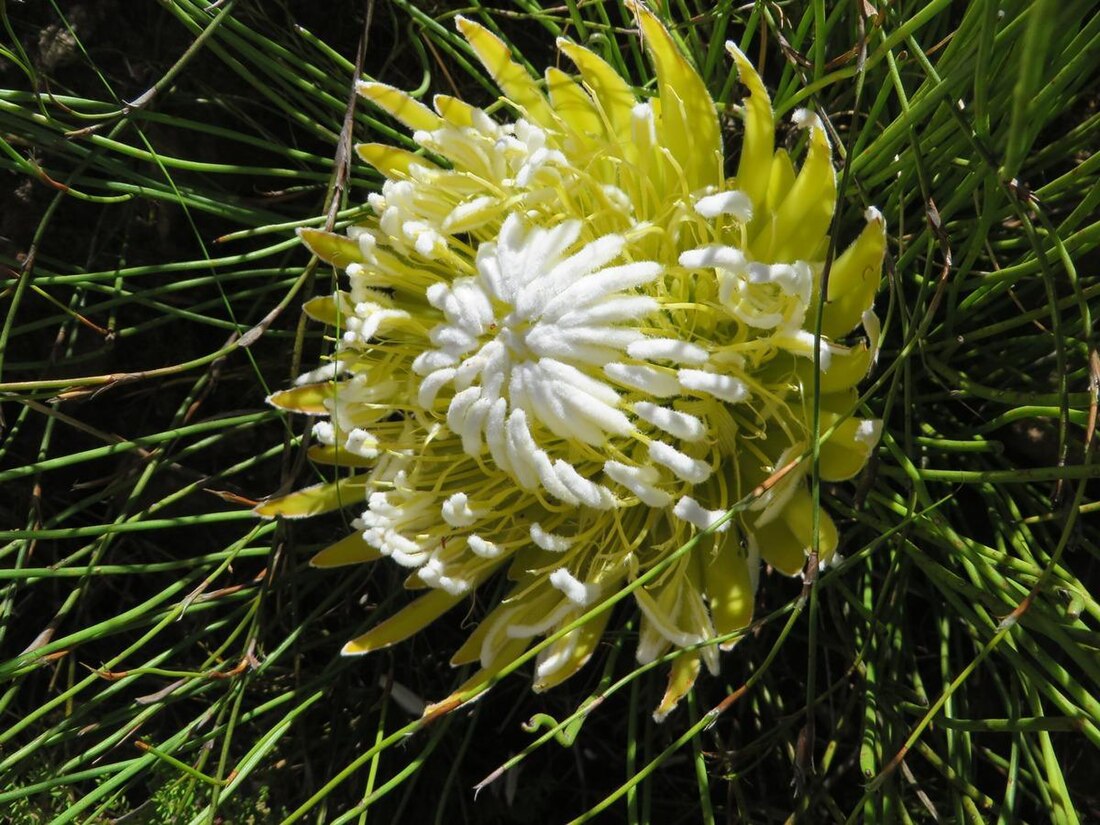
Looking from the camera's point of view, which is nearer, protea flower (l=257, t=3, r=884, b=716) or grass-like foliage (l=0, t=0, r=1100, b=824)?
protea flower (l=257, t=3, r=884, b=716)

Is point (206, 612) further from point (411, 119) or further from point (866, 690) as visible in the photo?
point (866, 690)

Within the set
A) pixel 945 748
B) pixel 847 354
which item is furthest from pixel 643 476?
pixel 945 748

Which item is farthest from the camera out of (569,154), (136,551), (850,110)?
(136,551)

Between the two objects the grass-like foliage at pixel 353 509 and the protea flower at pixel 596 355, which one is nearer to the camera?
the protea flower at pixel 596 355

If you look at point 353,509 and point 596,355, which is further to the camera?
point 353,509
